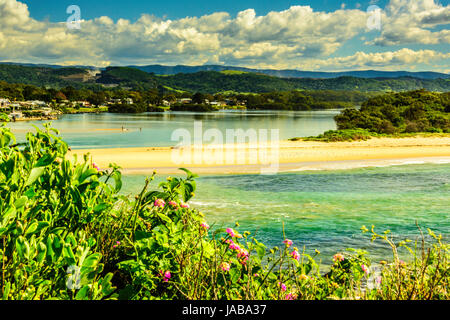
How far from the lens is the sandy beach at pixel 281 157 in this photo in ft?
79.7

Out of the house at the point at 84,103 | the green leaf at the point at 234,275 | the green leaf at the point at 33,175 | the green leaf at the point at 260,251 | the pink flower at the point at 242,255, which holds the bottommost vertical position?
the green leaf at the point at 234,275

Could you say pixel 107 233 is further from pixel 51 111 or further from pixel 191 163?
pixel 51 111

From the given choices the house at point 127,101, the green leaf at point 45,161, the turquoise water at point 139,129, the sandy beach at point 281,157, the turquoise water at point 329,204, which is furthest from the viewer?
the house at point 127,101

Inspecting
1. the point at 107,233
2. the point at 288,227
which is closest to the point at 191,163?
the point at 288,227

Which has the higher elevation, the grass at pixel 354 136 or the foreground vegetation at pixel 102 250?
the foreground vegetation at pixel 102 250

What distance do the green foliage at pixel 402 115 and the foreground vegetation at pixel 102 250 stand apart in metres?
45.0

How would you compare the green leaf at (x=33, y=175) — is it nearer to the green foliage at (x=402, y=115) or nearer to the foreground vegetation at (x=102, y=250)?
the foreground vegetation at (x=102, y=250)

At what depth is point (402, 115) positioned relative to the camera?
50375mm

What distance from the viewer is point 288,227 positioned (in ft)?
34.5

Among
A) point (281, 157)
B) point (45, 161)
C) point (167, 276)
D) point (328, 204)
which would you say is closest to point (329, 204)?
point (328, 204)

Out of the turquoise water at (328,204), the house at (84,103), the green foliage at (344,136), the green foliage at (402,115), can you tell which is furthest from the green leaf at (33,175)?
the house at (84,103)

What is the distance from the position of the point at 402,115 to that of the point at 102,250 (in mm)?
53421

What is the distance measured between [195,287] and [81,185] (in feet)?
4.14

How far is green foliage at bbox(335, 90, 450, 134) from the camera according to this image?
149 ft
